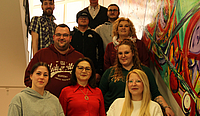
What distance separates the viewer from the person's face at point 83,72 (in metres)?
3.12

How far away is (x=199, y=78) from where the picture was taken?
2475 millimetres

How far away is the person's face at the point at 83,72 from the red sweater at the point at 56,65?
0.98 ft

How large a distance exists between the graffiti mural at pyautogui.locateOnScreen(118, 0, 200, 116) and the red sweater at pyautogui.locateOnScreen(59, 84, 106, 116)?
0.88 m

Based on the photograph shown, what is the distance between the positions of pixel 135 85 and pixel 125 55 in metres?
0.72

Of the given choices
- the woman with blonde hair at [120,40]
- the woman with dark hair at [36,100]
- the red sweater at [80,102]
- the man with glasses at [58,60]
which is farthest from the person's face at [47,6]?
the woman with dark hair at [36,100]

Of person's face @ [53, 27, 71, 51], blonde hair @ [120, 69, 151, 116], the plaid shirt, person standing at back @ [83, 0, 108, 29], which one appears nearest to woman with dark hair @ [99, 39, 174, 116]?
blonde hair @ [120, 69, 151, 116]

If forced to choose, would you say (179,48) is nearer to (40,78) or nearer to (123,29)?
(123,29)

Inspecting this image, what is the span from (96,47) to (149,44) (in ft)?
2.82

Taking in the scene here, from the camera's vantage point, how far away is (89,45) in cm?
429

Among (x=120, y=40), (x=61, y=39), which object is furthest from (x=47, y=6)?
(x=120, y=40)

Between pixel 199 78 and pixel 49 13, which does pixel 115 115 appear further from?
pixel 49 13

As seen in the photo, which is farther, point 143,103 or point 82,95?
point 82,95

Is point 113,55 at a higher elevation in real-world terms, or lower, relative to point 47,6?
lower

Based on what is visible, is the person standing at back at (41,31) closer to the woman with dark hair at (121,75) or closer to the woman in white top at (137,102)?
the woman with dark hair at (121,75)
